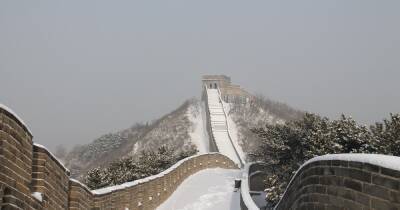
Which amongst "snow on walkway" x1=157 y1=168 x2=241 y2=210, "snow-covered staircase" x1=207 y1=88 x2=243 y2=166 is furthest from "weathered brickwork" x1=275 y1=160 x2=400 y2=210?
"snow-covered staircase" x1=207 y1=88 x2=243 y2=166

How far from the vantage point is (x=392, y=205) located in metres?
5.57

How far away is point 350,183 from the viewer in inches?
255

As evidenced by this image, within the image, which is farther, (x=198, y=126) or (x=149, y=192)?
(x=198, y=126)

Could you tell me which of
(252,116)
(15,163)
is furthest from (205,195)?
(252,116)

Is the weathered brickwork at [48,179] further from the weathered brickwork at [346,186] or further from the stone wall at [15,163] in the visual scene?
the weathered brickwork at [346,186]

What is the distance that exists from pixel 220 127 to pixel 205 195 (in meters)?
52.5

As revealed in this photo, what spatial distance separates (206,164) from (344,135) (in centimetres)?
1629

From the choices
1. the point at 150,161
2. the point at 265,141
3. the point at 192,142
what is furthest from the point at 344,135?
the point at 192,142

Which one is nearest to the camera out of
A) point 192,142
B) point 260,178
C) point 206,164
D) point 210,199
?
point 210,199

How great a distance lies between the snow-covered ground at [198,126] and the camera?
224 ft

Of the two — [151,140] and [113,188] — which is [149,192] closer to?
[113,188]

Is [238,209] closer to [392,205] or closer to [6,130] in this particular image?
[392,205]

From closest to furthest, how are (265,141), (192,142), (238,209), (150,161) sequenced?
(238,209) → (265,141) → (150,161) → (192,142)

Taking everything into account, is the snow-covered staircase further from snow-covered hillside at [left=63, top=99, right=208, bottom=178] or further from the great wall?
the great wall
